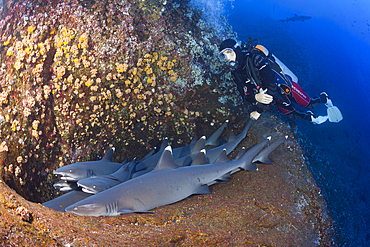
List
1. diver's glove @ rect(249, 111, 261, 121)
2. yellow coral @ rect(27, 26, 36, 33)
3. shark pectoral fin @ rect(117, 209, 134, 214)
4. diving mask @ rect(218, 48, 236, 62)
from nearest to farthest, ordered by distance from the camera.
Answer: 1. shark pectoral fin @ rect(117, 209, 134, 214)
2. yellow coral @ rect(27, 26, 36, 33)
3. diving mask @ rect(218, 48, 236, 62)
4. diver's glove @ rect(249, 111, 261, 121)

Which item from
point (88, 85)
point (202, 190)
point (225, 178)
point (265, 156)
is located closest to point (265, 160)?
point (265, 156)

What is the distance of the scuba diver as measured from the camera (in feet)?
13.2

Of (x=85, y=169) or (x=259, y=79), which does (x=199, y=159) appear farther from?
(x=259, y=79)

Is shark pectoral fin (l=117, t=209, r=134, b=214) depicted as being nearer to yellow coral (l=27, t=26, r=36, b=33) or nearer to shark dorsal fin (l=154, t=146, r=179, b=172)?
shark dorsal fin (l=154, t=146, r=179, b=172)

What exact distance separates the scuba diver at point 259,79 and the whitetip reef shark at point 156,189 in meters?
2.11

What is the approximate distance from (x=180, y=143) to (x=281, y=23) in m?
10.7

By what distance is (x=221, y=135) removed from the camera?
430cm

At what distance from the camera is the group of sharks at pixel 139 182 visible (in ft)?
7.26

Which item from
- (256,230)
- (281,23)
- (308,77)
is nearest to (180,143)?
(256,230)

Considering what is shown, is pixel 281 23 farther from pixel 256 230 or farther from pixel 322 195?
pixel 256 230

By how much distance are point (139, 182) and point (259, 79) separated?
12.2ft

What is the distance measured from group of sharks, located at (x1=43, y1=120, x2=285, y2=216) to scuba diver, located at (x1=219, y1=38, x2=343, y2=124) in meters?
1.44

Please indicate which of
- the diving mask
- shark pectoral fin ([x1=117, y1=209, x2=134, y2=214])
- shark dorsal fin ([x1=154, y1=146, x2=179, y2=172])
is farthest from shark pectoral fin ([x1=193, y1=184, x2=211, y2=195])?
the diving mask

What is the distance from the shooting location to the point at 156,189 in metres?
2.39
